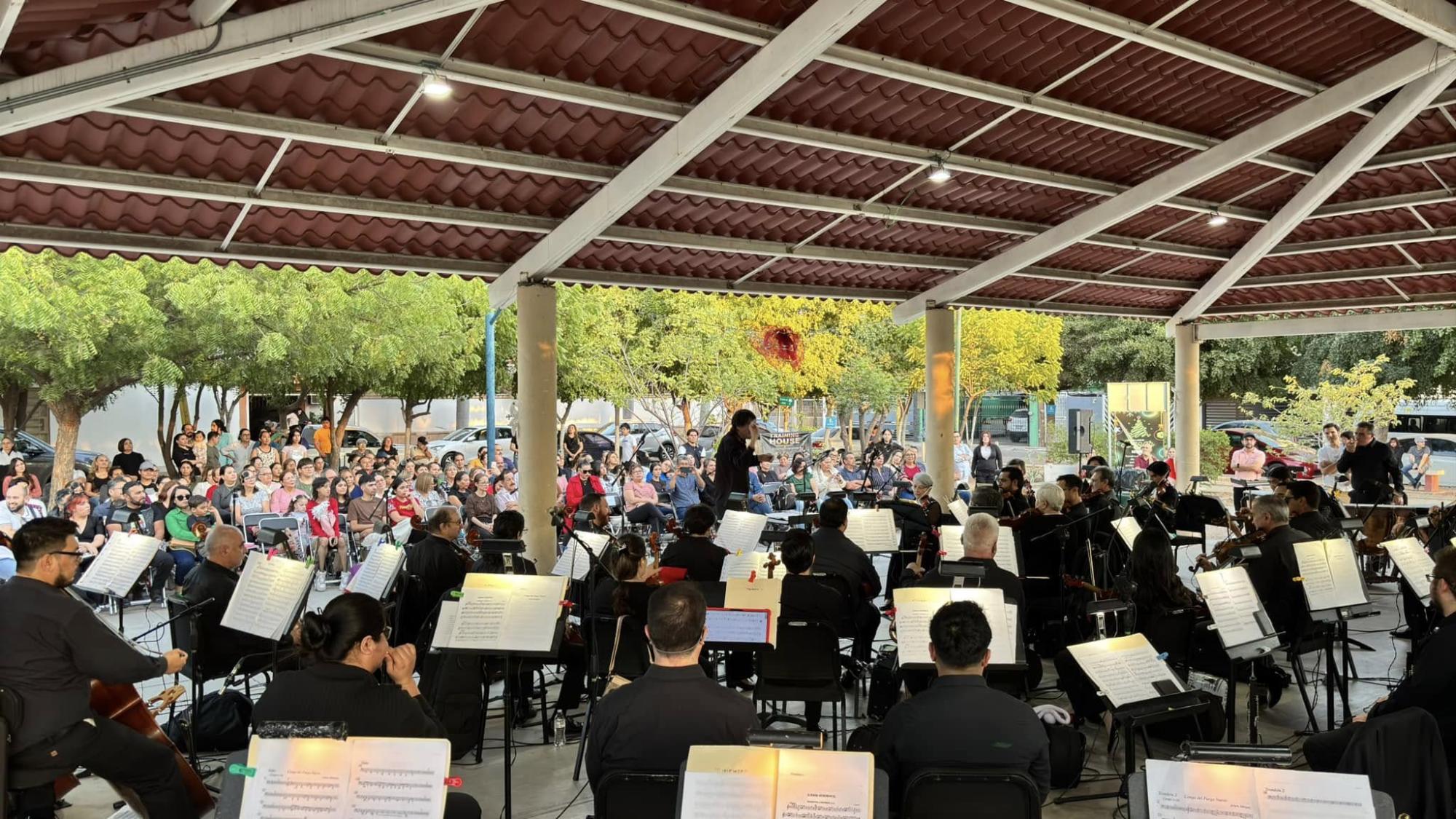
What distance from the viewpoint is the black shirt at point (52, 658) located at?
445 centimetres

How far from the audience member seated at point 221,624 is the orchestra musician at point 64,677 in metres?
1.59

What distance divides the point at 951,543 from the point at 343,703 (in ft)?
16.3

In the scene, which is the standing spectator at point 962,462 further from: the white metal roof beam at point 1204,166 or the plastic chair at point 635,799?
the plastic chair at point 635,799

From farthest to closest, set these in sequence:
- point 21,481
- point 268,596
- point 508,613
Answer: point 21,481, point 268,596, point 508,613

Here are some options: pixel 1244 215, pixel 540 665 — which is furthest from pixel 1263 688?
pixel 1244 215

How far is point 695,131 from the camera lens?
8156 millimetres

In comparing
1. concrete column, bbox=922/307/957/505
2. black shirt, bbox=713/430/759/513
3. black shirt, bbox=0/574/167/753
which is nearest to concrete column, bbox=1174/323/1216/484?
concrete column, bbox=922/307/957/505

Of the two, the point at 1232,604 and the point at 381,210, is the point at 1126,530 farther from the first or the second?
the point at 381,210

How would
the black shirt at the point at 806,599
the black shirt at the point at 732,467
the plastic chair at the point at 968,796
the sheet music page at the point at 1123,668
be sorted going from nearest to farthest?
the plastic chair at the point at 968,796 → the sheet music page at the point at 1123,668 → the black shirt at the point at 806,599 → the black shirt at the point at 732,467

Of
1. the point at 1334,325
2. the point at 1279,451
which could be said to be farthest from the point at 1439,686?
the point at 1279,451

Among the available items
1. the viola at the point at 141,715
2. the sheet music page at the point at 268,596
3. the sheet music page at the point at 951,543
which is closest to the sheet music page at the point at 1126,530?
the sheet music page at the point at 951,543

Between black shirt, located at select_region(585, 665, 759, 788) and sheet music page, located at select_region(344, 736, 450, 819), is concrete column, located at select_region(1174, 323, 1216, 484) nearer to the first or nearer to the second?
black shirt, located at select_region(585, 665, 759, 788)

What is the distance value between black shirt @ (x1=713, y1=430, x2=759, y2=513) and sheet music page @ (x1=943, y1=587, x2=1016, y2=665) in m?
4.86

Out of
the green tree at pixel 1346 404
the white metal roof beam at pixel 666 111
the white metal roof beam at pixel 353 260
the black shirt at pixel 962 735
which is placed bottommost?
the black shirt at pixel 962 735
